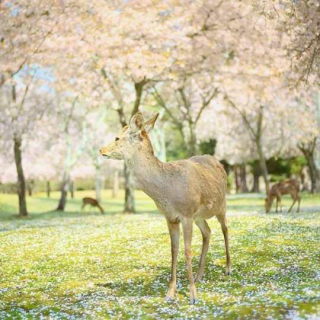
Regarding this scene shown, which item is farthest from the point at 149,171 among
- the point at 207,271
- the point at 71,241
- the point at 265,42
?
the point at 265,42

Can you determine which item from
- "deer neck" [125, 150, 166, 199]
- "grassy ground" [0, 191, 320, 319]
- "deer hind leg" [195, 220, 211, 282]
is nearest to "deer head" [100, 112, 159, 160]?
"deer neck" [125, 150, 166, 199]

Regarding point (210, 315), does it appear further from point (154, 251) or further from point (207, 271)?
point (154, 251)

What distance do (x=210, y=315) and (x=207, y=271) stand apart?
11.2ft

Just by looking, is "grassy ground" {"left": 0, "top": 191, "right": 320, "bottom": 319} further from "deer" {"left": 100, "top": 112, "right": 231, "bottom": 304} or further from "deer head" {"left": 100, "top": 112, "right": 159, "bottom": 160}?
"deer head" {"left": 100, "top": 112, "right": 159, "bottom": 160}

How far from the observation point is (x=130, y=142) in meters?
9.03

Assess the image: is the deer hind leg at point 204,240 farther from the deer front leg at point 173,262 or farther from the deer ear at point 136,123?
the deer ear at point 136,123

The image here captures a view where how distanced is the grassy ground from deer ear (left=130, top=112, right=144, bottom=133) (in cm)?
318

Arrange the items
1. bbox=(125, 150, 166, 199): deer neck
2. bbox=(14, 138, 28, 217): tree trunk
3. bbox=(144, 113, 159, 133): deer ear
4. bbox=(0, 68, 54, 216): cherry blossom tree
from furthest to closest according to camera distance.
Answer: bbox=(0, 68, 54, 216): cherry blossom tree, bbox=(14, 138, 28, 217): tree trunk, bbox=(125, 150, 166, 199): deer neck, bbox=(144, 113, 159, 133): deer ear

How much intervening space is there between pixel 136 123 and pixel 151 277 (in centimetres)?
394

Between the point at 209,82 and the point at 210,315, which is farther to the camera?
the point at 209,82

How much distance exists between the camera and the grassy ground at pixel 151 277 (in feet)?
27.2

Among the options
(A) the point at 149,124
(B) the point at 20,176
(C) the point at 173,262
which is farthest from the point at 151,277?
(B) the point at 20,176

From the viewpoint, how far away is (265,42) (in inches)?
1199

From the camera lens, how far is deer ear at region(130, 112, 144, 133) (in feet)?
29.2
